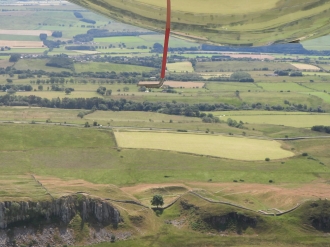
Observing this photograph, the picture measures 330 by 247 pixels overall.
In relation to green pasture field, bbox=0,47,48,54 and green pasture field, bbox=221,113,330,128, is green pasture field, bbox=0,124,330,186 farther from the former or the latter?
green pasture field, bbox=0,47,48,54

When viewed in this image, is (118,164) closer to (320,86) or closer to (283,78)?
(320,86)

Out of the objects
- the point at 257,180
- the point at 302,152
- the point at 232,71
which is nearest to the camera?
the point at 257,180

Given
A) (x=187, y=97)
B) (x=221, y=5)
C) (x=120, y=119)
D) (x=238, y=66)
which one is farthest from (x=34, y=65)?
(x=221, y=5)

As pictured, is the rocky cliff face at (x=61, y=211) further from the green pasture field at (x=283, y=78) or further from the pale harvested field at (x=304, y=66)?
the pale harvested field at (x=304, y=66)

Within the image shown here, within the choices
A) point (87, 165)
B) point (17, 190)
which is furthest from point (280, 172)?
point (17, 190)

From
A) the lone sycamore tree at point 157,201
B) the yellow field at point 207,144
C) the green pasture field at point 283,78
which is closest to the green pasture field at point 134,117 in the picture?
the yellow field at point 207,144

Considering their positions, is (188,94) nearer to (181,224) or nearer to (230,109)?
(230,109)

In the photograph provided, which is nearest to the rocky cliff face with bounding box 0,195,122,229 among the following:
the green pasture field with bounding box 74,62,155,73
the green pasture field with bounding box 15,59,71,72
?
the green pasture field with bounding box 74,62,155,73

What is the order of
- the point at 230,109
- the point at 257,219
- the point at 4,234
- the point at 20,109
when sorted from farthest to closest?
the point at 230,109 → the point at 20,109 → the point at 257,219 → the point at 4,234
